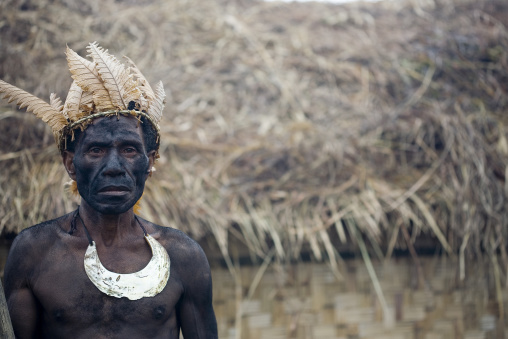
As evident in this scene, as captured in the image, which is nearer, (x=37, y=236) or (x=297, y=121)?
(x=37, y=236)

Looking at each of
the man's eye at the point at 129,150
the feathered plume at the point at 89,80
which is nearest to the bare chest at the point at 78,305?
the man's eye at the point at 129,150

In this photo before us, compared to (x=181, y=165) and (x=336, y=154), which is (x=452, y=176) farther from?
(x=181, y=165)

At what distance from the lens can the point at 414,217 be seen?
3.36m

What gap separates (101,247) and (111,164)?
28cm

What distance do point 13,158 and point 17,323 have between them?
176 cm

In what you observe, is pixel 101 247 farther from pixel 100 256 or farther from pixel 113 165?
pixel 113 165

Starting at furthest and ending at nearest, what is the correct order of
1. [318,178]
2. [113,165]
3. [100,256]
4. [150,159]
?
[318,178]
[150,159]
[100,256]
[113,165]

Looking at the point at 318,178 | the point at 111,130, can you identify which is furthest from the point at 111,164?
the point at 318,178

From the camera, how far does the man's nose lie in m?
1.58

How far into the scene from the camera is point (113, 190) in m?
1.60

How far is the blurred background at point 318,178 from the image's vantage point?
3244 millimetres

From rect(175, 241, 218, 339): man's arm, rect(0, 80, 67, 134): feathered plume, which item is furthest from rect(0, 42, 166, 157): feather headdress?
rect(175, 241, 218, 339): man's arm

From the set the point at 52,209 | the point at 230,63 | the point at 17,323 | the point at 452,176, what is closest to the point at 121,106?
the point at 17,323

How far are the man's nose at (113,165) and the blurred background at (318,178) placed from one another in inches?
55.9
